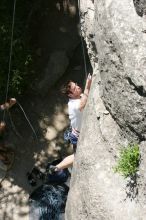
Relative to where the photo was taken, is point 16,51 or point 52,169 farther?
point 16,51

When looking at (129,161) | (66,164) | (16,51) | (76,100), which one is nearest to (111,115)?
(129,161)

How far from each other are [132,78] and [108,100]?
608mm

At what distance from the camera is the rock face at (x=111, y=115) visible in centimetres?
432

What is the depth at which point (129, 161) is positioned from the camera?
14.9 ft

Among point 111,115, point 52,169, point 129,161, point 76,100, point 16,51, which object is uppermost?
point 16,51

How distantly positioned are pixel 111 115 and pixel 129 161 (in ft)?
1.97

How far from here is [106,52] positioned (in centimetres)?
468

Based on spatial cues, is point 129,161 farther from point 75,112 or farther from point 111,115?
point 75,112

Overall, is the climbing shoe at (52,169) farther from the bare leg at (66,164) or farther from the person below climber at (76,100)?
the person below climber at (76,100)

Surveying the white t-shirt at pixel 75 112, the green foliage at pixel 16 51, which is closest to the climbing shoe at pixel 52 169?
the white t-shirt at pixel 75 112

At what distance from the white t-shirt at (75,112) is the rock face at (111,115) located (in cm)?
58

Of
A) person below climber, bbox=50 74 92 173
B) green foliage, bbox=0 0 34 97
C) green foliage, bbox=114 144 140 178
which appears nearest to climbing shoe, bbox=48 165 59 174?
person below climber, bbox=50 74 92 173

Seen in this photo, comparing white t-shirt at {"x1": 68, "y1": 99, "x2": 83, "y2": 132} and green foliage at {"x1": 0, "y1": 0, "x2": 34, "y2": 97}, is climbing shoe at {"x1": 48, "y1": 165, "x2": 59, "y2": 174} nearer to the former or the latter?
white t-shirt at {"x1": 68, "y1": 99, "x2": 83, "y2": 132}

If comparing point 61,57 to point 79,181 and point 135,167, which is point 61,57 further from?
point 135,167
